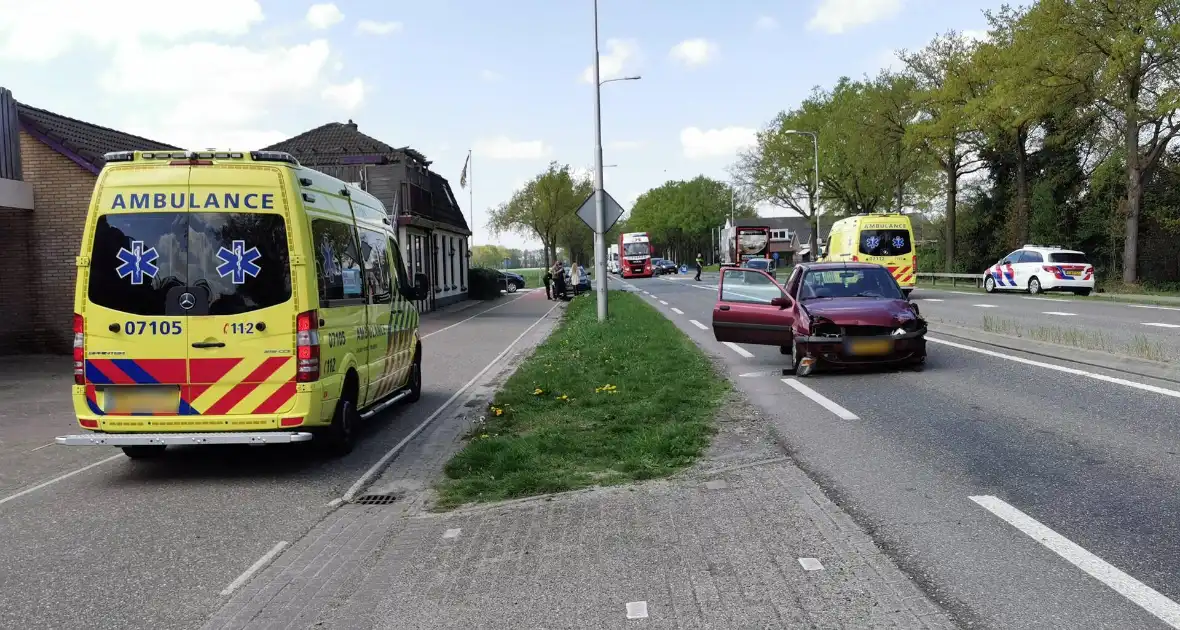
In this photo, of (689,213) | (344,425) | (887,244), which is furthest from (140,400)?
(689,213)

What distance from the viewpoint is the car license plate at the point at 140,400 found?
6930 mm

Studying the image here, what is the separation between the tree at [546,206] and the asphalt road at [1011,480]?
182 ft

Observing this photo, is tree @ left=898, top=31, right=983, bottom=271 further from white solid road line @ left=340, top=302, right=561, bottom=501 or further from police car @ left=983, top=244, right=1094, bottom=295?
white solid road line @ left=340, top=302, right=561, bottom=501

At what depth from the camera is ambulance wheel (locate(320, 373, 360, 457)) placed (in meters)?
7.60

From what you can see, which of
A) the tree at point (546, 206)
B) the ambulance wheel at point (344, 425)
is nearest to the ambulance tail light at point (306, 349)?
the ambulance wheel at point (344, 425)

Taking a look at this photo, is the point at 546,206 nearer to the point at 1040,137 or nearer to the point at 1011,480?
the point at 1040,137

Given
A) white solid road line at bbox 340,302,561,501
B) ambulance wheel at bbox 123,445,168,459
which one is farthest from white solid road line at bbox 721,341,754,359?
ambulance wheel at bbox 123,445,168,459

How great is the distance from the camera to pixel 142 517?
6.01 m

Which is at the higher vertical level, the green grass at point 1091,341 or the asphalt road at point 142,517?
the green grass at point 1091,341

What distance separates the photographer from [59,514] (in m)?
6.15

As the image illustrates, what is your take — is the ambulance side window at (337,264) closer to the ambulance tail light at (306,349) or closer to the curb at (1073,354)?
the ambulance tail light at (306,349)

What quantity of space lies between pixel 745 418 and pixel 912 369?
13.2 feet

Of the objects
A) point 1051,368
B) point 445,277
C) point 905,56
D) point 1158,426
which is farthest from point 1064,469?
point 905,56

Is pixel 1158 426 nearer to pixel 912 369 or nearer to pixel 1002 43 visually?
pixel 912 369
